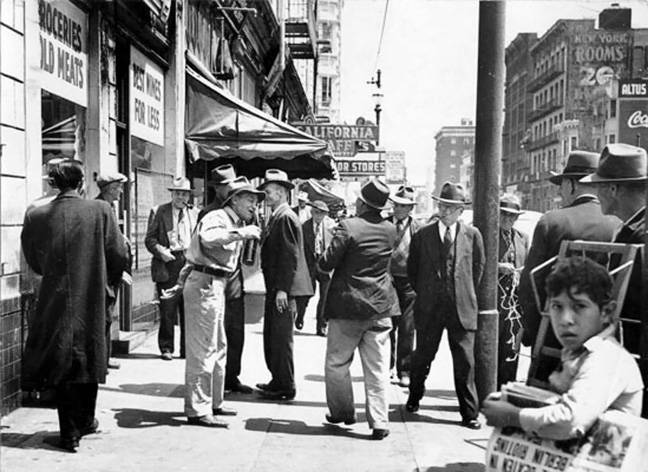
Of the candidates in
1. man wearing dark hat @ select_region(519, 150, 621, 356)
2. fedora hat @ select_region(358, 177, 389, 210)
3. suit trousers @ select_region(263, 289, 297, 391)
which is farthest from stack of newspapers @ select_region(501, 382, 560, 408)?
suit trousers @ select_region(263, 289, 297, 391)

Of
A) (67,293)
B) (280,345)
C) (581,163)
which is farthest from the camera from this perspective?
(280,345)

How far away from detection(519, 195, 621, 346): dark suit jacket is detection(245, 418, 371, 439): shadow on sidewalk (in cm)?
194

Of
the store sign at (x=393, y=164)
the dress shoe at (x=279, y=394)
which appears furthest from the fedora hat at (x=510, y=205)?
the store sign at (x=393, y=164)

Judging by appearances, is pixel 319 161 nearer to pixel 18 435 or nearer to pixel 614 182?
pixel 18 435

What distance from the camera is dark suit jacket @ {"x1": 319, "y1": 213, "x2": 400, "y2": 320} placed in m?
→ 6.12

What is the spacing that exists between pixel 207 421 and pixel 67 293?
5.44 ft

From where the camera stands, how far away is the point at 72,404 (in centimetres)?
548

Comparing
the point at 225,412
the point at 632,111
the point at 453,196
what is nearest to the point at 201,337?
the point at 225,412

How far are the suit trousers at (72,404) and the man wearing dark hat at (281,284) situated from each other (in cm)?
208

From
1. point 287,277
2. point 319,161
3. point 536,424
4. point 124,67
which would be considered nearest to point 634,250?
point 536,424

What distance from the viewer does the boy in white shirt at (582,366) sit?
109 inches

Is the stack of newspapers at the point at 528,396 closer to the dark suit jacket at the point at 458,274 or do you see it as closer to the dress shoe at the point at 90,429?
the dark suit jacket at the point at 458,274

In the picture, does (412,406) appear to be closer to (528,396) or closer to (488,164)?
(488,164)

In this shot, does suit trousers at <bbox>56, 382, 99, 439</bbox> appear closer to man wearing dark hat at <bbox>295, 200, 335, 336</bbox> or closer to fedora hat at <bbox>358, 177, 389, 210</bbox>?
fedora hat at <bbox>358, 177, 389, 210</bbox>
